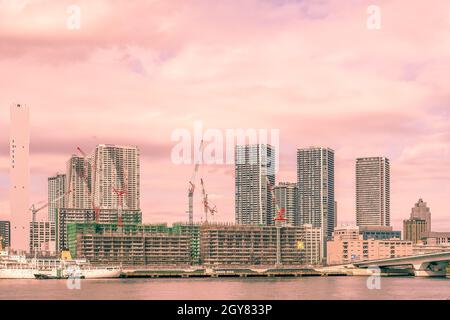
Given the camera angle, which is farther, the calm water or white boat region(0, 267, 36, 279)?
white boat region(0, 267, 36, 279)

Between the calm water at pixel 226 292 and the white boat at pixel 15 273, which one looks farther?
the white boat at pixel 15 273

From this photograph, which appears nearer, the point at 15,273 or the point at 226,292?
the point at 226,292

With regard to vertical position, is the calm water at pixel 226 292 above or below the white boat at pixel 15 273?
above

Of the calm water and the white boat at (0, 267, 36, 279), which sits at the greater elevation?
the calm water

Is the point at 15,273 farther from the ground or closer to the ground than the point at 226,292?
closer to the ground
